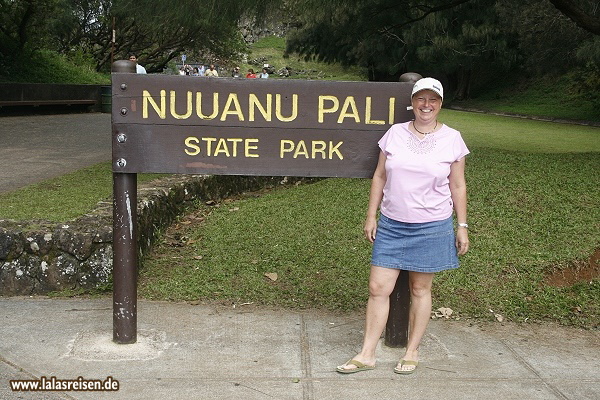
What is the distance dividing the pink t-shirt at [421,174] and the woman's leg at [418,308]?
0.36 metres

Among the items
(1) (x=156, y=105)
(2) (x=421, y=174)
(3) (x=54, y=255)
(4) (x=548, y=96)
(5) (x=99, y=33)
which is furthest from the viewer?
(4) (x=548, y=96)

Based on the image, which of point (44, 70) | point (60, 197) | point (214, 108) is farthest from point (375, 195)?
point (44, 70)

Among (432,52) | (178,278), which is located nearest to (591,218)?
(178,278)

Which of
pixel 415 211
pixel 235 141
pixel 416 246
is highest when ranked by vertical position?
pixel 235 141

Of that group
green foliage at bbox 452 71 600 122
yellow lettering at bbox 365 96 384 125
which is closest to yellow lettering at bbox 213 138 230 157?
yellow lettering at bbox 365 96 384 125

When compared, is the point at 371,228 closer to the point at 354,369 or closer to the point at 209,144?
the point at 354,369

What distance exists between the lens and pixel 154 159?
13.6ft

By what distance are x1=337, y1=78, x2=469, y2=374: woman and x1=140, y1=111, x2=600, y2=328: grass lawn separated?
3.80 ft

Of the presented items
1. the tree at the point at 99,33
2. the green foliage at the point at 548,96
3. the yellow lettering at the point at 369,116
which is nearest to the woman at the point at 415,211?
the yellow lettering at the point at 369,116

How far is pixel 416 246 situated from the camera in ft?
12.7

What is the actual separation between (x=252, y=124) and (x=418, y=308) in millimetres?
1288

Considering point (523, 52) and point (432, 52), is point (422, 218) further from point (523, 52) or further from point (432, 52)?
point (523, 52)

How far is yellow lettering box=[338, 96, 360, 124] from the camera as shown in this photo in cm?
413

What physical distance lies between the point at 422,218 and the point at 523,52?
34462 mm
